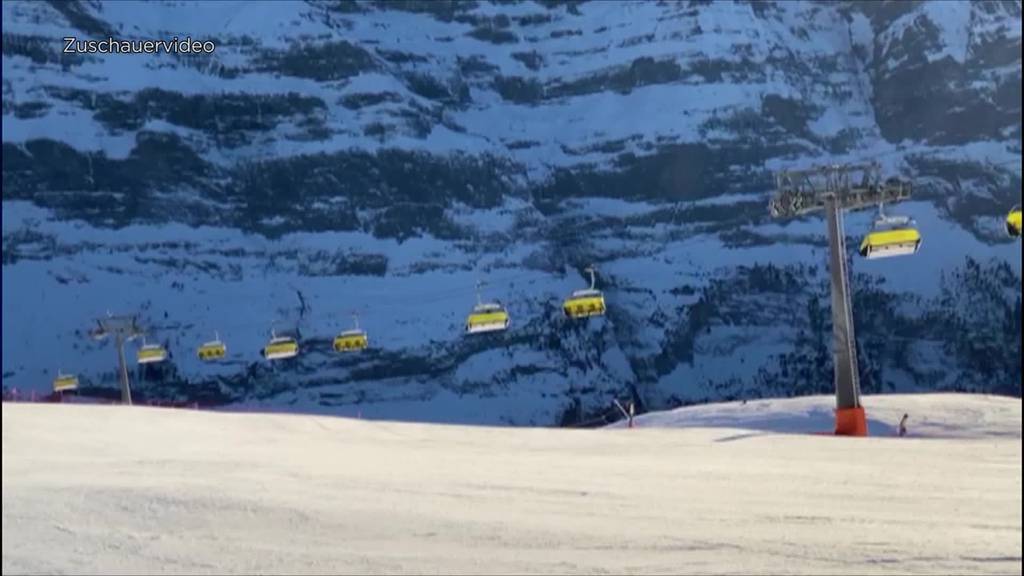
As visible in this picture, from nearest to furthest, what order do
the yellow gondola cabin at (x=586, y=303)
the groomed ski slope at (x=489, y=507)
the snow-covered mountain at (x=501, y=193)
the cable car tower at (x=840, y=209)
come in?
the groomed ski slope at (x=489, y=507), the cable car tower at (x=840, y=209), the yellow gondola cabin at (x=586, y=303), the snow-covered mountain at (x=501, y=193)

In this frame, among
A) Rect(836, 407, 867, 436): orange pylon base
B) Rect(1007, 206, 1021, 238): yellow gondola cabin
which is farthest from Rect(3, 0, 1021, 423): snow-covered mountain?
Rect(1007, 206, 1021, 238): yellow gondola cabin

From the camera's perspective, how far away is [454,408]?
52438mm

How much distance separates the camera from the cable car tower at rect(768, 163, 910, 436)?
48.5 ft

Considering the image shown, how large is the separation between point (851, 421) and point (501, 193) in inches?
1951

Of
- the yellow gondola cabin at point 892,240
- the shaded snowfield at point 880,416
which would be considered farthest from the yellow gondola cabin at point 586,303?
the yellow gondola cabin at point 892,240

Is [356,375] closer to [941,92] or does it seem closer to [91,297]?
[91,297]

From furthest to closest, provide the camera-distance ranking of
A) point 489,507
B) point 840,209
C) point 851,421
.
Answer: point 840,209, point 851,421, point 489,507

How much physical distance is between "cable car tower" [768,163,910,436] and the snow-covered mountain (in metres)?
34.4

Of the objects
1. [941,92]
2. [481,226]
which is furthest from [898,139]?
[481,226]

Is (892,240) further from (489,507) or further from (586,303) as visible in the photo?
(489,507)

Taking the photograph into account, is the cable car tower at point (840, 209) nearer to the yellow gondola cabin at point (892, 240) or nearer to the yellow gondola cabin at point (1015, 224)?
the yellow gondola cabin at point (892, 240)

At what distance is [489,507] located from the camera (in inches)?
220

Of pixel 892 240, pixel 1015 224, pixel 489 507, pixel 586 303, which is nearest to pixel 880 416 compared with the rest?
pixel 892 240

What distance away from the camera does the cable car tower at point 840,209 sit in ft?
48.5
